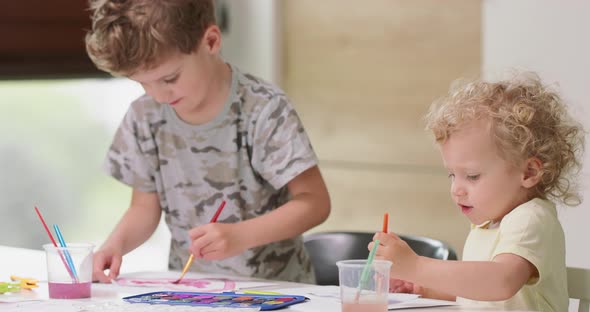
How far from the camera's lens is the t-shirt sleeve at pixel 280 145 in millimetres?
1901

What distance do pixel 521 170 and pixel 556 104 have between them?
0.42 feet

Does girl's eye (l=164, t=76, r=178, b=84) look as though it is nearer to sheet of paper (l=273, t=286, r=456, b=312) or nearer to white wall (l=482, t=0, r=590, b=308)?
sheet of paper (l=273, t=286, r=456, b=312)

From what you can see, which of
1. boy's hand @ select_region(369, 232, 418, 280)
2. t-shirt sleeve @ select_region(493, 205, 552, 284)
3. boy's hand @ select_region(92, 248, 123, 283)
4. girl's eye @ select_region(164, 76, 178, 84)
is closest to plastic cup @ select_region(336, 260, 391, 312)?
Result: boy's hand @ select_region(369, 232, 418, 280)

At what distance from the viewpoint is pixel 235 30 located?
3496 mm

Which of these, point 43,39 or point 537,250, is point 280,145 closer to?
point 537,250

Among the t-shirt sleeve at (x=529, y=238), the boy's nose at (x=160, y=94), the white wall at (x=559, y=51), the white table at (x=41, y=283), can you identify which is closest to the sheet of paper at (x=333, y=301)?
the white table at (x=41, y=283)

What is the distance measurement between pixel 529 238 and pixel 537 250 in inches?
0.9

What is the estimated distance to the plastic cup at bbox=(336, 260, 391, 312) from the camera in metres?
1.29

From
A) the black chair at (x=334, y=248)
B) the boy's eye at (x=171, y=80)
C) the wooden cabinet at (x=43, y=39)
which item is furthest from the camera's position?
the wooden cabinet at (x=43, y=39)

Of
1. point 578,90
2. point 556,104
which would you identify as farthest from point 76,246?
point 578,90

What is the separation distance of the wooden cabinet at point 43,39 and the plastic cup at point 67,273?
1.37m

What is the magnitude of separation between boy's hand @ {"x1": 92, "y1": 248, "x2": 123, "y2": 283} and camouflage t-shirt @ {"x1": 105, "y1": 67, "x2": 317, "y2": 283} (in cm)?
20

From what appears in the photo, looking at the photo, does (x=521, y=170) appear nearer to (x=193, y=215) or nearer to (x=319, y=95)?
(x=193, y=215)

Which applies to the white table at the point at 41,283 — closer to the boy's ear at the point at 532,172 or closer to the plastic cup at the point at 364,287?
the plastic cup at the point at 364,287
